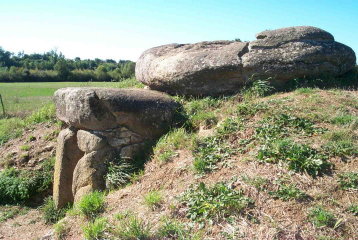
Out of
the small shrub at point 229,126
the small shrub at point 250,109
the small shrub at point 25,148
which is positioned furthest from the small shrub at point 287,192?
the small shrub at point 25,148

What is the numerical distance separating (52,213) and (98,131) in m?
1.77

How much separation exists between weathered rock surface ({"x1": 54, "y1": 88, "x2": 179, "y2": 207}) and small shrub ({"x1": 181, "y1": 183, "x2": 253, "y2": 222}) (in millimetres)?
1963

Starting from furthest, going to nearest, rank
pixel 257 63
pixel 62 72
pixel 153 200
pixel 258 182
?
pixel 62 72 → pixel 257 63 → pixel 153 200 → pixel 258 182

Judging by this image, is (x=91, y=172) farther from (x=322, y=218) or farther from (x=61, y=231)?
(x=322, y=218)

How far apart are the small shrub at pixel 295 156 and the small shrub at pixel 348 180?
0.23m

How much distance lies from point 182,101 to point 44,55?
64030 mm

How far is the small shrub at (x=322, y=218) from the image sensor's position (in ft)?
11.7

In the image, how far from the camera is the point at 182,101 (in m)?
7.04

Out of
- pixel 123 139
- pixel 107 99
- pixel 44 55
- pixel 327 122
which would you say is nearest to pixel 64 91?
pixel 107 99

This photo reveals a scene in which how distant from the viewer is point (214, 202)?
402 centimetres

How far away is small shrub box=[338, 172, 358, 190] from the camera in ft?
13.2

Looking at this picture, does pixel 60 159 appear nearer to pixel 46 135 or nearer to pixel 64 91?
pixel 64 91

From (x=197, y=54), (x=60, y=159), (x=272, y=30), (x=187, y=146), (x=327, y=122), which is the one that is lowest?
(x=60, y=159)

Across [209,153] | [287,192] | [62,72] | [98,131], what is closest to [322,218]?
[287,192]
